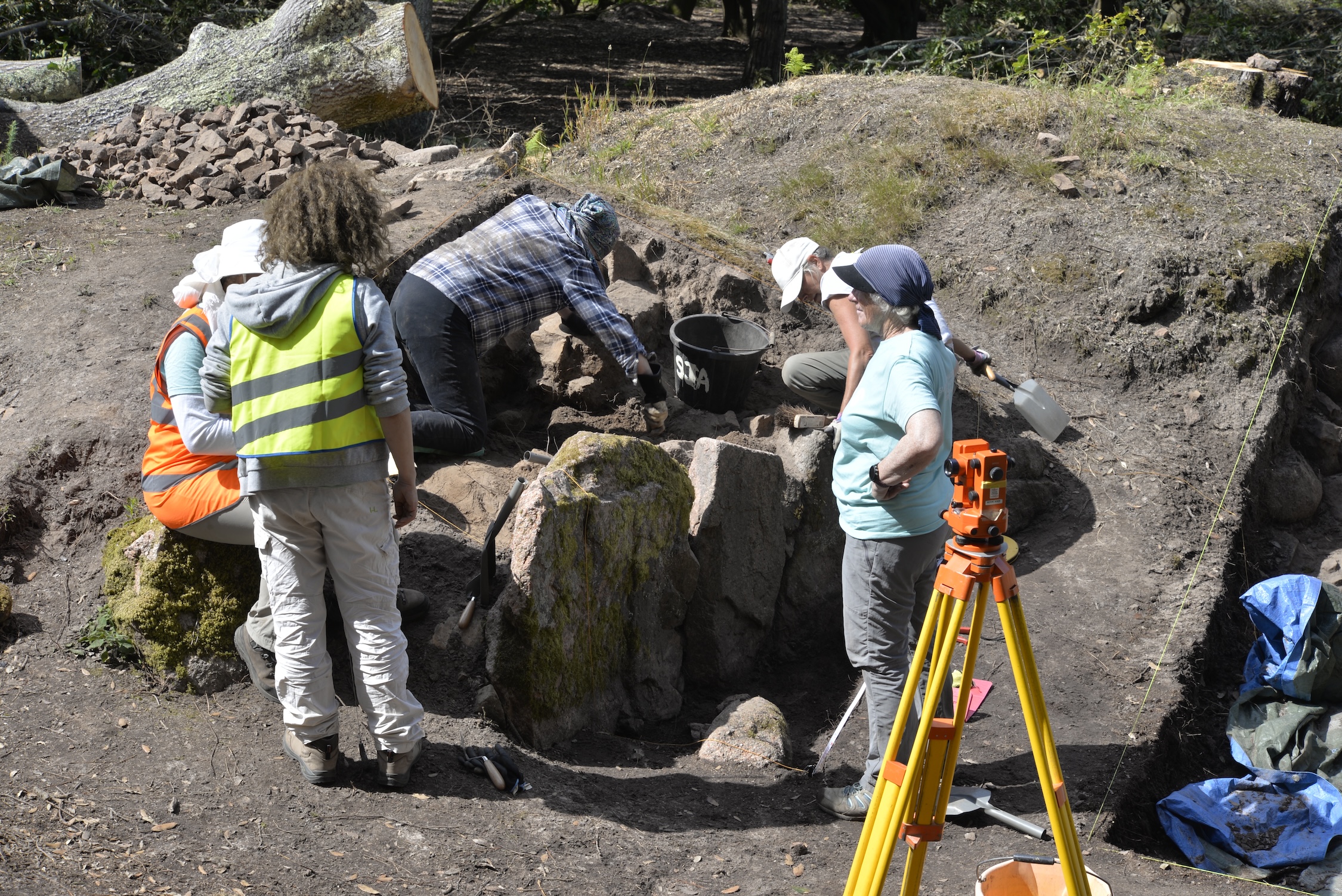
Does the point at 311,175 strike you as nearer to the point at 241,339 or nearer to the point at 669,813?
the point at 241,339

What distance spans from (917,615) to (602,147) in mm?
6495

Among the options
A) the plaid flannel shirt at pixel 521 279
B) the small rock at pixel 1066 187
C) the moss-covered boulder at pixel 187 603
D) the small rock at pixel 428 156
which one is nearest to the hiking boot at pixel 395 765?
the moss-covered boulder at pixel 187 603

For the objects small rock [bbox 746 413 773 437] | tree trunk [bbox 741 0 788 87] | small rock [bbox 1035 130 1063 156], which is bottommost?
small rock [bbox 746 413 773 437]

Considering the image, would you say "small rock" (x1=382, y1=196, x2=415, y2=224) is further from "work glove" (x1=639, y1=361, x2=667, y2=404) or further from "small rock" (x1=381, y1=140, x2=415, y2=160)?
"work glove" (x1=639, y1=361, x2=667, y2=404)

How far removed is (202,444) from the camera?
3.16 m

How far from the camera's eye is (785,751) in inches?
151

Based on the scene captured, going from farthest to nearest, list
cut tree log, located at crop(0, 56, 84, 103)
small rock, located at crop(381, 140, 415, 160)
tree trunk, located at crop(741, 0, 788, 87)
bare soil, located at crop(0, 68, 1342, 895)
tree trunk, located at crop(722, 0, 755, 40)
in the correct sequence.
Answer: tree trunk, located at crop(722, 0, 755, 40) < tree trunk, located at crop(741, 0, 788, 87) < cut tree log, located at crop(0, 56, 84, 103) < small rock, located at crop(381, 140, 415, 160) < bare soil, located at crop(0, 68, 1342, 895)

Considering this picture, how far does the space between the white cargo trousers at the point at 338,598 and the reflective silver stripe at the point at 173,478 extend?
0.54 metres

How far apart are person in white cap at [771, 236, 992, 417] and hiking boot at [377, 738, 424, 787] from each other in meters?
1.79

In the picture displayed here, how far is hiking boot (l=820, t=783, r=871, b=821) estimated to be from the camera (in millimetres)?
3389

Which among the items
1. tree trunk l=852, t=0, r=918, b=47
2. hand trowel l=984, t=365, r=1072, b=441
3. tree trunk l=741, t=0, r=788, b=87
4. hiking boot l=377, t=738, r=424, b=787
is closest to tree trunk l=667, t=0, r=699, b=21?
tree trunk l=852, t=0, r=918, b=47

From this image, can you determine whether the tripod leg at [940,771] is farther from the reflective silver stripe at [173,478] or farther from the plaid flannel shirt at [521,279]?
the plaid flannel shirt at [521,279]

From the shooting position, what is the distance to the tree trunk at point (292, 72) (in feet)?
24.0

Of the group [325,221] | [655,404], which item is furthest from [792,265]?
[325,221]
